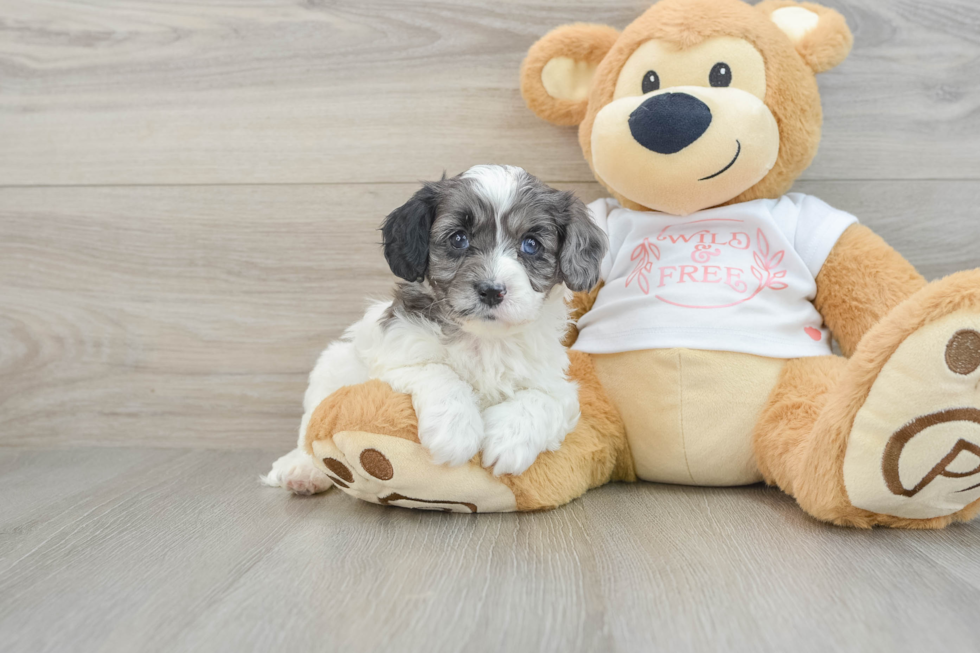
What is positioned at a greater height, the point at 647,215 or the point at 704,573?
the point at 647,215

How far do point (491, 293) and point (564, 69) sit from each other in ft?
2.74

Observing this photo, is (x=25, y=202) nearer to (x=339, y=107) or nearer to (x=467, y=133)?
(x=339, y=107)

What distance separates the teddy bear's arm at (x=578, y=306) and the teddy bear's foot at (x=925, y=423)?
72 centimetres

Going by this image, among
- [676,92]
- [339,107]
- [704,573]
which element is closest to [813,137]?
[676,92]

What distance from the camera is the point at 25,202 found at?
6.99 feet

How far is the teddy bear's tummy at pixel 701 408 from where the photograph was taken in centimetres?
154

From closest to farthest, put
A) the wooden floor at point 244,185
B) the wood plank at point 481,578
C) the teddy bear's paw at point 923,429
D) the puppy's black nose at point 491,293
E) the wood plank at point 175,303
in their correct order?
1. the wood plank at point 481,578
2. the teddy bear's paw at point 923,429
3. the puppy's black nose at point 491,293
4. the wooden floor at point 244,185
5. the wood plank at point 175,303

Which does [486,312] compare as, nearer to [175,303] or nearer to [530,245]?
[530,245]

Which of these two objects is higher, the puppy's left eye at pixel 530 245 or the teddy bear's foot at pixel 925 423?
the puppy's left eye at pixel 530 245

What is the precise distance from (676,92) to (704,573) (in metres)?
1.00

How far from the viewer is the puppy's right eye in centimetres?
140

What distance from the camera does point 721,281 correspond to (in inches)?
63.2

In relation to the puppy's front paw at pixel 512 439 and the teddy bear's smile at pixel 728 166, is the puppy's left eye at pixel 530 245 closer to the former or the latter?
the puppy's front paw at pixel 512 439

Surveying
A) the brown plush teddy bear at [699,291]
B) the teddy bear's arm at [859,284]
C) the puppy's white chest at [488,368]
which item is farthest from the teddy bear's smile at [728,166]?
the puppy's white chest at [488,368]
